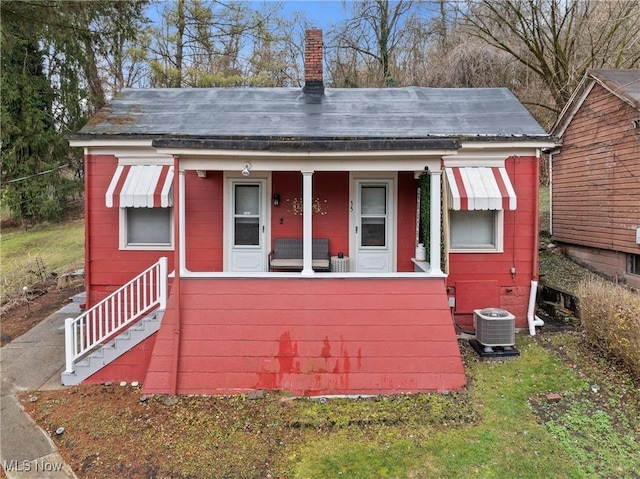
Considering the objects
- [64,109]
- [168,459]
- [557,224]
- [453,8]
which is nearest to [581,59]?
[453,8]

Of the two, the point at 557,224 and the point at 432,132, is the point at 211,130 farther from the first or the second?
the point at 557,224

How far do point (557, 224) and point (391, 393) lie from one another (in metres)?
10.4

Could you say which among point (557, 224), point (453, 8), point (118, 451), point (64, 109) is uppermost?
point (453, 8)

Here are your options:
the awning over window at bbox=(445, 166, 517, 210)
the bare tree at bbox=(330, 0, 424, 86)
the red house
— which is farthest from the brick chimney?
the bare tree at bbox=(330, 0, 424, 86)

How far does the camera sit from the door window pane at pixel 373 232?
733 centimetres

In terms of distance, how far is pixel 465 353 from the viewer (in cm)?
642

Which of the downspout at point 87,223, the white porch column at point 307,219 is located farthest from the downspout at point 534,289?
the downspout at point 87,223

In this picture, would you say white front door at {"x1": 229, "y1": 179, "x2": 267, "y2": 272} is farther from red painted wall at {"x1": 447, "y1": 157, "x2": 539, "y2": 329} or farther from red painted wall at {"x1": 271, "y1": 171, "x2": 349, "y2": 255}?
red painted wall at {"x1": 447, "y1": 157, "x2": 539, "y2": 329}

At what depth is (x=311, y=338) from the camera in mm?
5359

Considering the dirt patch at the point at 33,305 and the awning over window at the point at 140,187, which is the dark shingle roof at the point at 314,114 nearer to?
the awning over window at the point at 140,187

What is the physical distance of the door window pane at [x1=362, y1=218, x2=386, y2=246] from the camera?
7.33 metres

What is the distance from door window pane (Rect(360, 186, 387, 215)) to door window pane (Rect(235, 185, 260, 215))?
2.13 metres

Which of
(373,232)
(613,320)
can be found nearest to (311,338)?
(373,232)

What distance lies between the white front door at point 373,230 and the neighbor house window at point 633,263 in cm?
698
